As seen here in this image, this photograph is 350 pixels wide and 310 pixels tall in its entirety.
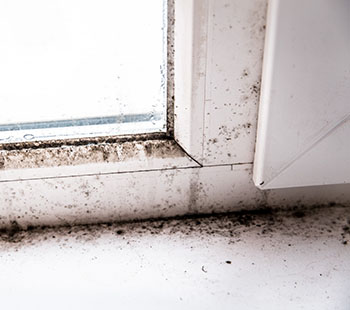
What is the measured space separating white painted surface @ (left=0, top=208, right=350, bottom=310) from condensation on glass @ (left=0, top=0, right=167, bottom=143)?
0.16m

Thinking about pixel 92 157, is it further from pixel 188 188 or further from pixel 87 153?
pixel 188 188

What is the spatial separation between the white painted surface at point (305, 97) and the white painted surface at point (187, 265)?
95 millimetres

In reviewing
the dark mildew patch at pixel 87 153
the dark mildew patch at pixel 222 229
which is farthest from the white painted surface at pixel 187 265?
the dark mildew patch at pixel 87 153

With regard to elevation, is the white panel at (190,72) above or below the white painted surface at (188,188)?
above

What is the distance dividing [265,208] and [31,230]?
1.23ft

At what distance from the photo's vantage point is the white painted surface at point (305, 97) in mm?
626

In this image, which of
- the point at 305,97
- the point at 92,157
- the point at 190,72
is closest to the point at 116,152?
the point at 92,157

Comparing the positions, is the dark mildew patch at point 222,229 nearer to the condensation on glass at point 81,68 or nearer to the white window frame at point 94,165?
the white window frame at point 94,165

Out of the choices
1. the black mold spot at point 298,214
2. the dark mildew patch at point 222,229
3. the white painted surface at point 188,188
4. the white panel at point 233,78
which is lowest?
the dark mildew patch at point 222,229

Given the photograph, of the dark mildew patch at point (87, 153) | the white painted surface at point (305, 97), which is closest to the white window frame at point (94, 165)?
the dark mildew patch at point (87, 153)

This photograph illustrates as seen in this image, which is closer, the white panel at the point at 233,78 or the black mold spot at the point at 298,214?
the white panel at the point at 233,78

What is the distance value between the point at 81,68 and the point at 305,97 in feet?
1.04

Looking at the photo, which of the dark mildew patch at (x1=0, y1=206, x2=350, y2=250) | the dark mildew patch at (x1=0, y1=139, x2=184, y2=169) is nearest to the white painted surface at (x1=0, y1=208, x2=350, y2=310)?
the dark mildew patch at (x1=0, y1=206, x2=350, y2=250)

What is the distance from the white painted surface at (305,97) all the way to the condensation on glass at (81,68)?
0.16 meters
